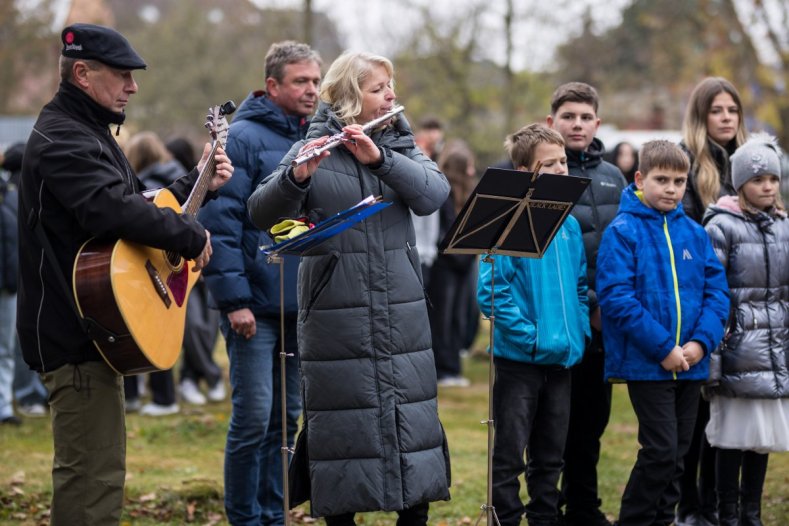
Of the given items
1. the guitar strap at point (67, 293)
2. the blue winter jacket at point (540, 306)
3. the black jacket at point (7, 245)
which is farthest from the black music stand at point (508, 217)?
the black jacket at point (7, 245)

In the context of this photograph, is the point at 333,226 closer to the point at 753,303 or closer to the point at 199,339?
the point at 753,303

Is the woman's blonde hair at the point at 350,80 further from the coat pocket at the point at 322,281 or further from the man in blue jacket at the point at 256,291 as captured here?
the man in blue jacket at the point at 256,291

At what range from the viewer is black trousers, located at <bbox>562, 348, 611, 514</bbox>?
6.23 m

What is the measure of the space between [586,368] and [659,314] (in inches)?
28.5

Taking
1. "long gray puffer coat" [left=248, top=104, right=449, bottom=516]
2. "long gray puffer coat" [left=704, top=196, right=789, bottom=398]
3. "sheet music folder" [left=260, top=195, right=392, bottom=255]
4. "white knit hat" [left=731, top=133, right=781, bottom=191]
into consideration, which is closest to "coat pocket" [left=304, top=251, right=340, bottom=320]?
"long gray puffer coat" [left=248, top=104, right=449, bottom=516]

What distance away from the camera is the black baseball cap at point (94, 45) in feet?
14.6

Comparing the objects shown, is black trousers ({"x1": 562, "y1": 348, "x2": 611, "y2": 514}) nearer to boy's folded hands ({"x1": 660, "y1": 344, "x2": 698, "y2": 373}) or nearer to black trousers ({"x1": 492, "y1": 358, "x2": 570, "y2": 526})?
black trousers ({"x1": 492, "y1": 358, "x2": 570, "y2": 526})

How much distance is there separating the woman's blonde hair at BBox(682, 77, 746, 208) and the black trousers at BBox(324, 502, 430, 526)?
2657mm

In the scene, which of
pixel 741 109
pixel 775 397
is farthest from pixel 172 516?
pixel 741 109

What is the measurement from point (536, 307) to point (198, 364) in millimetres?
5962

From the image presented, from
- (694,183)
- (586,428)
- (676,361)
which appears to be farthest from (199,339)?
(676,361)

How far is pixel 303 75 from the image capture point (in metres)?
6.14

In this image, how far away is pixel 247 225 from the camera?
Answer: 5977mm

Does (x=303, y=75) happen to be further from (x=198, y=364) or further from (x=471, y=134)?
(x=471, y=134)
